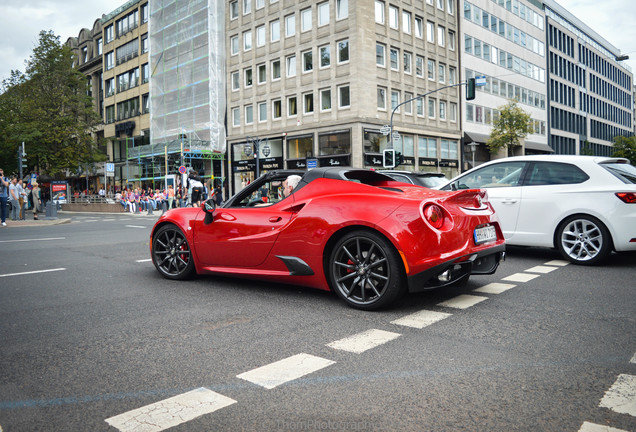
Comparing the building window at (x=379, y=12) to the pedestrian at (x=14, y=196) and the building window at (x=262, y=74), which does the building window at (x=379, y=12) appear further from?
the pedestrian at (x=14, y=196)

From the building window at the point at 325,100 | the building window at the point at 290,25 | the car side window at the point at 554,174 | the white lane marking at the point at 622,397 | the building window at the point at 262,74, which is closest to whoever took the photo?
the white lane marking at the point at 622,397

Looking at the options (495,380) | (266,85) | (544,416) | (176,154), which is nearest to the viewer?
(544,416)

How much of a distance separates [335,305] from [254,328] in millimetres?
1019

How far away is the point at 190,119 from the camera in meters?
43.9

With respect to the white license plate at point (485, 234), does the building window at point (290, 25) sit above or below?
above

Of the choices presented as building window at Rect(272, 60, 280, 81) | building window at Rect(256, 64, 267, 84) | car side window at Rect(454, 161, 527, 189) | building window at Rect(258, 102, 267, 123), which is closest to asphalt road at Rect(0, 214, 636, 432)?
car side window at Rect(454, 161, 527, 189)

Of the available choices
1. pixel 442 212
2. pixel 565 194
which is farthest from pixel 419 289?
pixel 565 194

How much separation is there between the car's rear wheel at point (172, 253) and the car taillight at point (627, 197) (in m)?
5.57

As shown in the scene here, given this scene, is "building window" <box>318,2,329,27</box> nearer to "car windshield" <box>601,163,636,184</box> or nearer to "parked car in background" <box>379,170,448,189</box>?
"parked car in background" <box>379,170,448,189</box>

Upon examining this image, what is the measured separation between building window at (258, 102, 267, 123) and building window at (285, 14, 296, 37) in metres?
5.57

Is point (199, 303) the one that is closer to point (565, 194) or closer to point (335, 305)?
point (335, 305)

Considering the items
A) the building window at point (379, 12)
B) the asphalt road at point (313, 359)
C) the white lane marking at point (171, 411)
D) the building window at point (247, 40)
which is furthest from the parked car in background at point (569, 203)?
the building window at point (247, 40)

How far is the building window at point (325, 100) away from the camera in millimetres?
36156

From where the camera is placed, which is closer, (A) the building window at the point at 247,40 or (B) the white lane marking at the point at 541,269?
(B) the white lane marking at the point at 541,269
